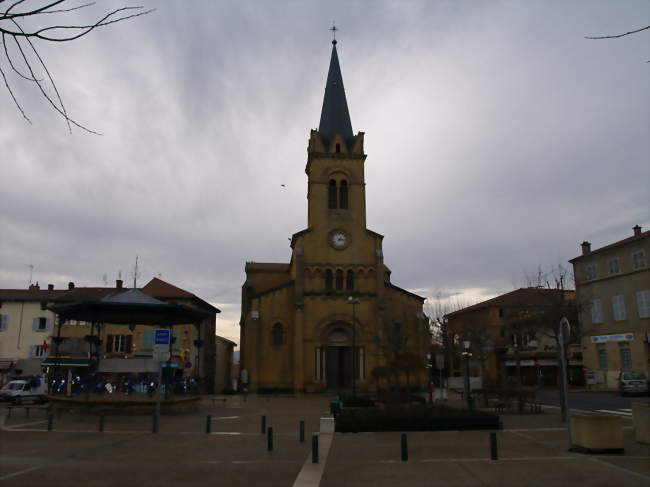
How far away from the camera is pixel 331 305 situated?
41031 millimetres

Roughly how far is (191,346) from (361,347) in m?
15.8

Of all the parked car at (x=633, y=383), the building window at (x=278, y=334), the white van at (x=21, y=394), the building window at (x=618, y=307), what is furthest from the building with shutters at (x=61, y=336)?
the building window at (x=618, y=307)

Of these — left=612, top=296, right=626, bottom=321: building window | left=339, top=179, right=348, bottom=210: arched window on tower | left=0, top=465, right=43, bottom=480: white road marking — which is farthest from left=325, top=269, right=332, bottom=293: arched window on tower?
left=0, top=465, right=43, bottom=480: white road marking

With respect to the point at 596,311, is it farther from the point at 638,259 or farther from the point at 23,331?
the point at 23,331

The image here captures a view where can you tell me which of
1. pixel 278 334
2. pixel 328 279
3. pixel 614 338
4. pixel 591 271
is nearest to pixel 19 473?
pixel 278 334

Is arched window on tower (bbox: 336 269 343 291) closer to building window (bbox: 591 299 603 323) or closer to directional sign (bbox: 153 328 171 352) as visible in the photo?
building window (bbox: 591 299 603 323)

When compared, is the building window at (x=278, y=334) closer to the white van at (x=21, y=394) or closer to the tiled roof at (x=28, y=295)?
the white van at (x=21, y=394)

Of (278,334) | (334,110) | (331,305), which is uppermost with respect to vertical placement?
(334,110)

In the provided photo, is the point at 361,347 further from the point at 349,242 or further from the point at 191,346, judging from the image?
the point at 191,346

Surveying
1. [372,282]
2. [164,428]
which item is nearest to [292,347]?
[372,282]

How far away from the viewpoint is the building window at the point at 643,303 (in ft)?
121

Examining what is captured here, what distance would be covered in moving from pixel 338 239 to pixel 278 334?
8.99 metres

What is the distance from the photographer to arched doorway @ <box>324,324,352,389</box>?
40.6m

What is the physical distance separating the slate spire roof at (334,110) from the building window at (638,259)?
23.8 meters
